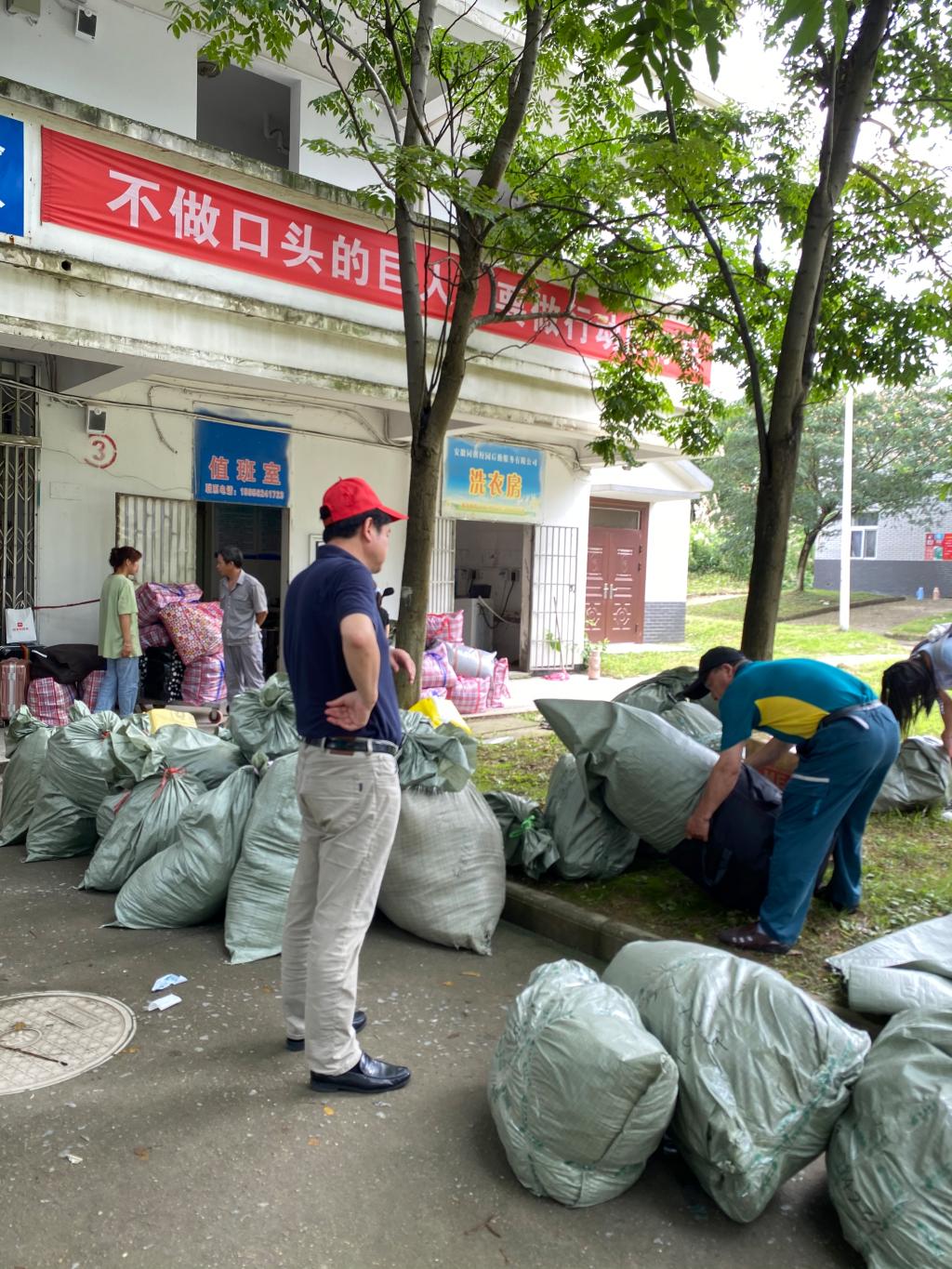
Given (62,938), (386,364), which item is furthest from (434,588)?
(62,938)

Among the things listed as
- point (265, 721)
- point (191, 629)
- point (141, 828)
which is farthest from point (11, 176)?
Answer: point (141, 828)

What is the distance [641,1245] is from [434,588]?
9.35m

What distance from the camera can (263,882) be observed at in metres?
3.78

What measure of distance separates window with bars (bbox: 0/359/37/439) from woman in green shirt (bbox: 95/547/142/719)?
1.59m

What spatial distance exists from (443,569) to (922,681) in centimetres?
674

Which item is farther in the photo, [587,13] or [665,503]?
[665,503]

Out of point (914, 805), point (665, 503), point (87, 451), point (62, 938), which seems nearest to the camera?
point (62, 938)

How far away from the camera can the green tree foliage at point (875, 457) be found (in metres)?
24.1

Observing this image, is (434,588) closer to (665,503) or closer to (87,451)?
(87,451)

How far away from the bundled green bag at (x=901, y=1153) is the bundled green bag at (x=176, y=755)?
312 cm

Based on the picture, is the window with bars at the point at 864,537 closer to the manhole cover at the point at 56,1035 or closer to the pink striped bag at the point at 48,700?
the pink striped bag at the point at 48,700

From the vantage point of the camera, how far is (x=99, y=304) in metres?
6.86

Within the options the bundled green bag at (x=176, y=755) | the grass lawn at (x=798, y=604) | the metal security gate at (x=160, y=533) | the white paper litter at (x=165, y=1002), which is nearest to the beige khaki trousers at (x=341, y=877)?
the white paper litter at (x=165, y=1002)

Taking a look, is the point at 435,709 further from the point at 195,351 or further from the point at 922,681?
the point at 195,351
